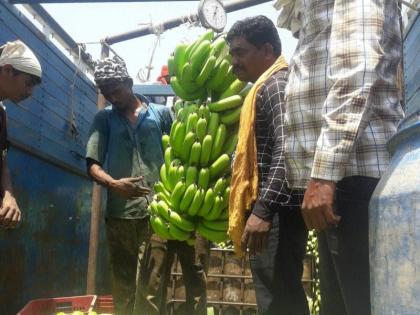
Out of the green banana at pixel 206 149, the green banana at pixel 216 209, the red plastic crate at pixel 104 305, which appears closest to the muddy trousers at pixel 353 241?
the green banana at pixel 216 209

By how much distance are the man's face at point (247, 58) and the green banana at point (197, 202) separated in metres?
0.71

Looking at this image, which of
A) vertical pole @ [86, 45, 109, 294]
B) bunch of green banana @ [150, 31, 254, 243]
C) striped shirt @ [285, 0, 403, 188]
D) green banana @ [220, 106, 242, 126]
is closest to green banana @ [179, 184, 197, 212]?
bunch of green banana @ [150, 31, 254, 243]

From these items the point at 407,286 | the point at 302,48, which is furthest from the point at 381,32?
the point at 407,286

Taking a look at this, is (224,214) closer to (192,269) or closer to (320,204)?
(192,269)

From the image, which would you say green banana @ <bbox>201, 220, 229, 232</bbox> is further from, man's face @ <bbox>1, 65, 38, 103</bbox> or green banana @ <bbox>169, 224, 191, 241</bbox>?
man's face @ <bbox>1, 65, 38, 103</bbox>

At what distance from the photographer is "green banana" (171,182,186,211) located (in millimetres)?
2773

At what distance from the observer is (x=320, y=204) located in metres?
1.48

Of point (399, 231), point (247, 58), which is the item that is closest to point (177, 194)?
point (247, 58)

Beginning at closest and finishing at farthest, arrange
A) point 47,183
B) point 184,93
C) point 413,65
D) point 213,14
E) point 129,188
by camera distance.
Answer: point 184,93
point 129,188
point 413,65
point 47,183
point 213,14

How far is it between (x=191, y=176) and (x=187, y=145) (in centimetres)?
19

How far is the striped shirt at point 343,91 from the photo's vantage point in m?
1.50

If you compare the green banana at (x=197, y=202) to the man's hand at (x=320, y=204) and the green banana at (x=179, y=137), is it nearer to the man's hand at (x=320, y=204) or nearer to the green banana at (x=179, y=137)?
the green banana at (x=179, y=137)

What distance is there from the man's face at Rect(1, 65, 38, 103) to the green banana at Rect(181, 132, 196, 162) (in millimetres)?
1043

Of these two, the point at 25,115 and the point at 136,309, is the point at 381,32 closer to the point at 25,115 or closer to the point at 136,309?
the point at 136,309
